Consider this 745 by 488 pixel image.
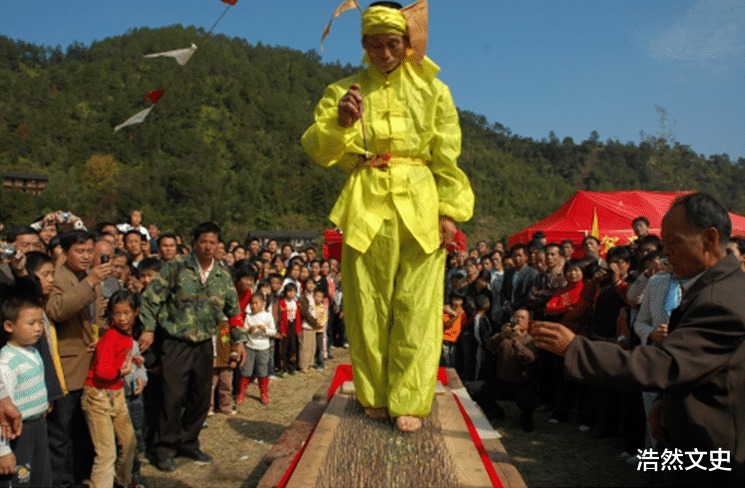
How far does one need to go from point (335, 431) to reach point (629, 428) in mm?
3052

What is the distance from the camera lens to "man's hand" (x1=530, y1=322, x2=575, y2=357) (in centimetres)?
192

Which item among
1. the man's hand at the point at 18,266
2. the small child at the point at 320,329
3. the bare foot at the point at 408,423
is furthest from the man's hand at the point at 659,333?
the small child at the point at 320,329

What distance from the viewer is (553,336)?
6.34ft

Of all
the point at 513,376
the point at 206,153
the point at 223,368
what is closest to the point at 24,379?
the point at 223,368

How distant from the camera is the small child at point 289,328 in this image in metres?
8.41

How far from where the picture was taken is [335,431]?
10.7 ft

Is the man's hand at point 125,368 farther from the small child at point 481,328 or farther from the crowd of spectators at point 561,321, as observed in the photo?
the small child at point 481,328

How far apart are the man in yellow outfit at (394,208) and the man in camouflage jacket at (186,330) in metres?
1.65

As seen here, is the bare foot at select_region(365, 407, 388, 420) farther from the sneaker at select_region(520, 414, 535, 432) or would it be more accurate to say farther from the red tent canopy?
the red tent canopy

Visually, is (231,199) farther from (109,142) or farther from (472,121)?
(472,121)

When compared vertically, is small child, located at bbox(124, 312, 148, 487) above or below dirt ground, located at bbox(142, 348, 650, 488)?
above

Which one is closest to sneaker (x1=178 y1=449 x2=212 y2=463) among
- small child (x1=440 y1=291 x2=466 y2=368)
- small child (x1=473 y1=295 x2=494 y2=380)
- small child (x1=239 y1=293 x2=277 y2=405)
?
small child (x1=239 y1=293 x2=277 y2=405)

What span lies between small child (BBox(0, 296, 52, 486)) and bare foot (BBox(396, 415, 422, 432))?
6.04ft

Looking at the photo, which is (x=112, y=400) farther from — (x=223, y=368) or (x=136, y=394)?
(x=223, y=368)
